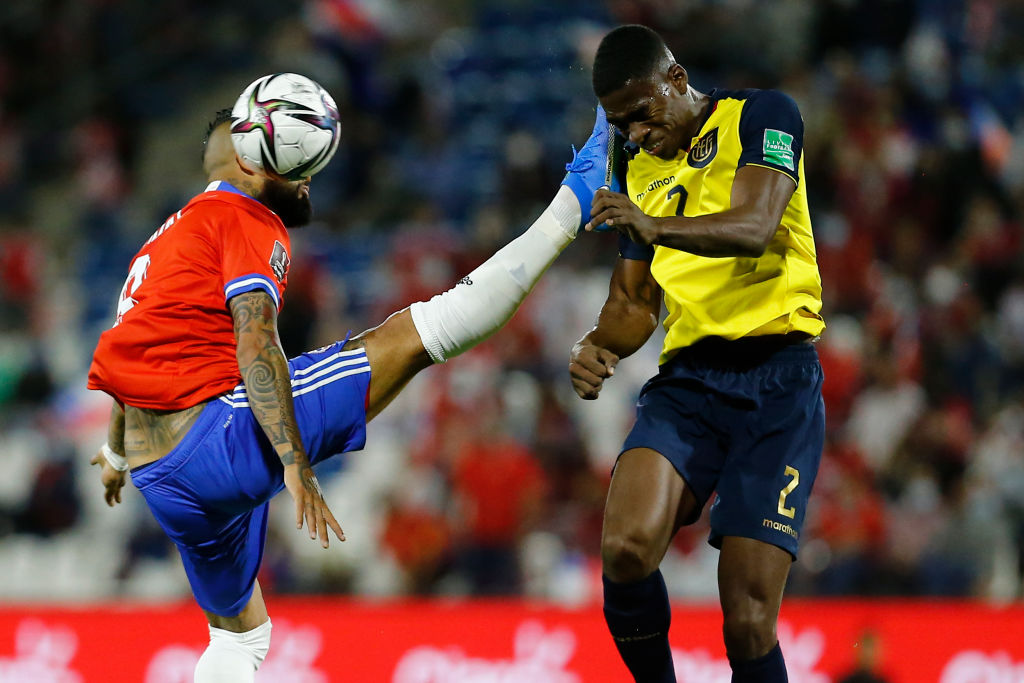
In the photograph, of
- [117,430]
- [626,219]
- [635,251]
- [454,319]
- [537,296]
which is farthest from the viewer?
[537,296]

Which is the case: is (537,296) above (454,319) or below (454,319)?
above

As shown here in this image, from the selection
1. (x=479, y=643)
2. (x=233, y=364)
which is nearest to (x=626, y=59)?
(x=233, y=364)

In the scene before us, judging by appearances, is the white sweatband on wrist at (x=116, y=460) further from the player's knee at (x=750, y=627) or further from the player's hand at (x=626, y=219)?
the player's knee at (x=750, y=627)

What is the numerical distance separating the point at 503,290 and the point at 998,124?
800 cm

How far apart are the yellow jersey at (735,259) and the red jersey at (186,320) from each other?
140 cm

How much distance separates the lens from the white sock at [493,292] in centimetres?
475

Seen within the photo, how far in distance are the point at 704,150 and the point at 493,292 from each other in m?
0.93

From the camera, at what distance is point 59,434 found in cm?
1092

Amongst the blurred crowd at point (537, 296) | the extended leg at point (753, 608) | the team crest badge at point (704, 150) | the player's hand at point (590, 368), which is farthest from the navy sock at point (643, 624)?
the blurred crowd at point (537, 296)

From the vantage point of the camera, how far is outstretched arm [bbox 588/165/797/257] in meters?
4.05

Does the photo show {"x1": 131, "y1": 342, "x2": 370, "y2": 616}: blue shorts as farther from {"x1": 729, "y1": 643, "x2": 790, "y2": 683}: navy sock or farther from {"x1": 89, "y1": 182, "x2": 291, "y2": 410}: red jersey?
{"x1": 729, "y1": 643, "x2": 790, "y2": 683}: navy sock

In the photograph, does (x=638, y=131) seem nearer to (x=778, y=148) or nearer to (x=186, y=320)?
(x=778, y=148)

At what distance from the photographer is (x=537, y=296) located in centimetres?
1062

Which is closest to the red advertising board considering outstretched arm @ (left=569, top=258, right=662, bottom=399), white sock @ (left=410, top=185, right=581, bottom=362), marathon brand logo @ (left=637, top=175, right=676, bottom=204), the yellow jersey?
outstretched arm @ (left=569, top=258, right=662, bottom=399)
